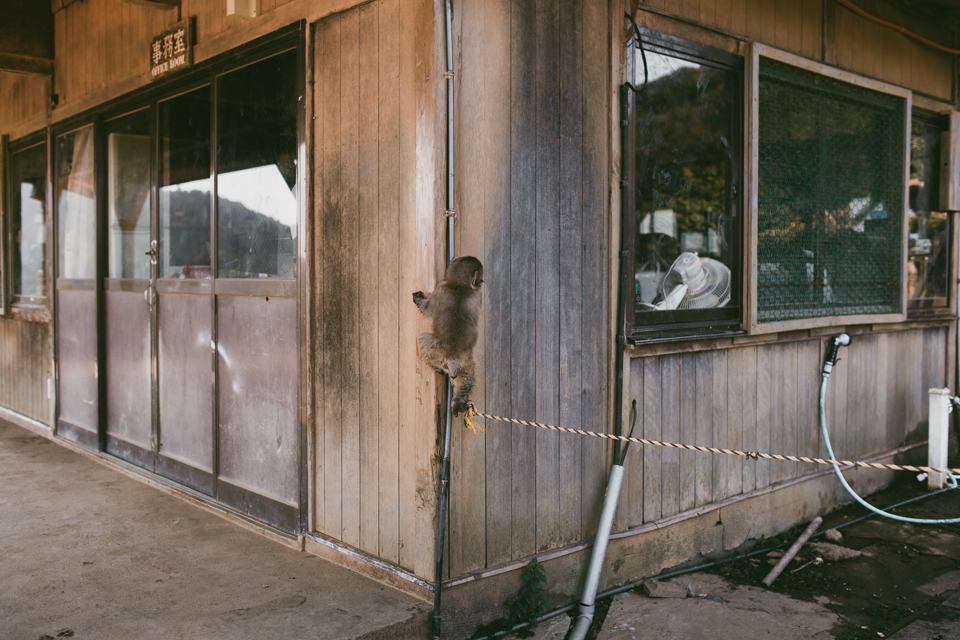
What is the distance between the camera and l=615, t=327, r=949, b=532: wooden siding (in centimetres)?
410

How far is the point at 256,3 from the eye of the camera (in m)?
4.25

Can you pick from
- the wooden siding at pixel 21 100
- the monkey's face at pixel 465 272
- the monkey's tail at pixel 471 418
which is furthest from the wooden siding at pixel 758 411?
the wooden siding at pixel 21 100

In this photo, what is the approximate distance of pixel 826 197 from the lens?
520 cm

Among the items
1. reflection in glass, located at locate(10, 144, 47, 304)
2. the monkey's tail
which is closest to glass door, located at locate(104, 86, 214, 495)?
reflection in glass, located at locate(10, 144, 47, 304)

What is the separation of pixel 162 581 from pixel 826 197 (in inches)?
199

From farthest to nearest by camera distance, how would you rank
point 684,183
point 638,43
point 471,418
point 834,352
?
1. point 834,352
2. point 684,183
3. point 638,43
4. point 471,418

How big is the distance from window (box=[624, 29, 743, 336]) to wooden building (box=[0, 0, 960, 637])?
0.8 inches

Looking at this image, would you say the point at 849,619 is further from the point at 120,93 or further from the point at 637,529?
the point at 120,93

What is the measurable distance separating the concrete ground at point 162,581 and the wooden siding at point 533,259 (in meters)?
0.58

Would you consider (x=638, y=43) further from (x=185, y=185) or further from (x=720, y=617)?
(x=185, y=185)

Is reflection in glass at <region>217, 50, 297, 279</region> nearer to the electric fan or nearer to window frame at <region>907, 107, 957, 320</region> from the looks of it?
the electric fan

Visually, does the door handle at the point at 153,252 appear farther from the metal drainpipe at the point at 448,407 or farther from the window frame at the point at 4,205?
the window frame at the point at 4,205

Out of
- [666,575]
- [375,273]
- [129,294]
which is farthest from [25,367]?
[666,575]

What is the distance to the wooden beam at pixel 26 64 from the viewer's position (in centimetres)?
661
